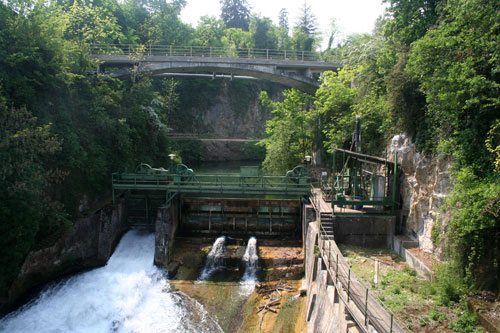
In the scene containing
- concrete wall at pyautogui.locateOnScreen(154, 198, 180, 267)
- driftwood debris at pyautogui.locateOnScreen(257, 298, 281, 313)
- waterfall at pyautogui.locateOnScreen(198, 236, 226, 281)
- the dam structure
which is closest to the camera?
the dam structure

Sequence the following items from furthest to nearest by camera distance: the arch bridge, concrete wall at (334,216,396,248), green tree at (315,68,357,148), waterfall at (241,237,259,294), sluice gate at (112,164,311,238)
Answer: the arch bridge → green tree at (315,68,357,148) → sluice gate at (112,164,311,238) → waterfall at (241,237,259,294) → concrete wall at (334,216,396,248)

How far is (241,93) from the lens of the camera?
5959cm

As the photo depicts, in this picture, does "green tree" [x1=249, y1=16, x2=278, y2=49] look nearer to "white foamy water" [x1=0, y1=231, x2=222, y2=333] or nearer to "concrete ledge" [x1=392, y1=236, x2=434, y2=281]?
"white foamy water" [x1=0, y1=231, x2=222, y2=333]

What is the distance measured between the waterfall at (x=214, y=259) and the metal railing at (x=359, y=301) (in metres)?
6.42

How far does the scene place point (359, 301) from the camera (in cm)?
843

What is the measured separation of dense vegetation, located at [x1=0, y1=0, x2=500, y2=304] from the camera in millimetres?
9391

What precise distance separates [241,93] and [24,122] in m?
47.6

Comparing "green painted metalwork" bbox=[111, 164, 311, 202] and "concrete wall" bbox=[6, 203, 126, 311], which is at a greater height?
"green painted metalwork" bbox=[111, 164, 311, 202]

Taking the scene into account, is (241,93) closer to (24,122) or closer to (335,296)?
(24,122)

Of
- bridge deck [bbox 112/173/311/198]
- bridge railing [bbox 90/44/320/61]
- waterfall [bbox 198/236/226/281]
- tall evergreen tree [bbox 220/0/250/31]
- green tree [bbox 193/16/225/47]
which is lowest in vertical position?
waterfall [bbox 198/236/226/281]

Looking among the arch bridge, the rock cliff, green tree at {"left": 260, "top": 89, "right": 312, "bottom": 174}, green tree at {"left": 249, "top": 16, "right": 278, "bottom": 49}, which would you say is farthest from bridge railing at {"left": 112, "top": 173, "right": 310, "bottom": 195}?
green tree at {"left": 249, "top": 16, "right": 278, "bottom": 49}

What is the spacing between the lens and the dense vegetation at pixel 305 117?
939 centimetres

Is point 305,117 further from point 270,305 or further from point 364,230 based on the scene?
point 270,305

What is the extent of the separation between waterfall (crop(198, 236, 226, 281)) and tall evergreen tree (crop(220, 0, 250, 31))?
2438 inches
